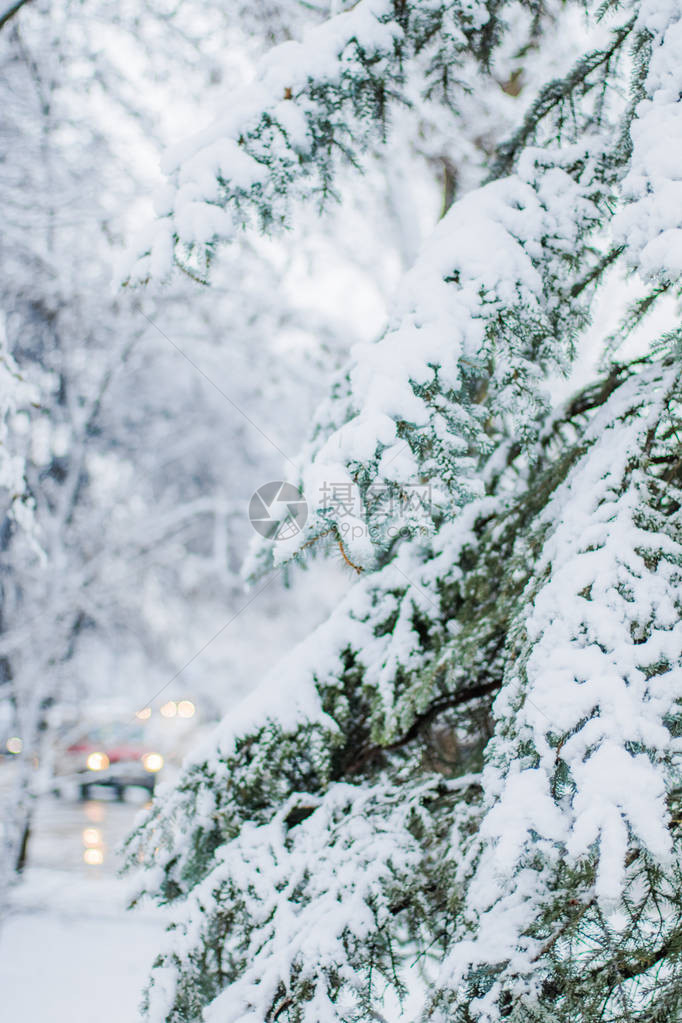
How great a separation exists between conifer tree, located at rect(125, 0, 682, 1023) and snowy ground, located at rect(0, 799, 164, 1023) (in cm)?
326

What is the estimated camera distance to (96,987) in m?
6.09

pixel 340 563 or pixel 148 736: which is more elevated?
pixel 148 736

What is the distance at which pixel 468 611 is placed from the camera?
200 centimetres

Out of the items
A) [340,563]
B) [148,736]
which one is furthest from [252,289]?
[148,736]

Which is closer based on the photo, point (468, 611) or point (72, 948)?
point (468, 611)

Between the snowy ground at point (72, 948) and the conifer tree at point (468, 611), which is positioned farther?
the snowy ground at point (72, 948)

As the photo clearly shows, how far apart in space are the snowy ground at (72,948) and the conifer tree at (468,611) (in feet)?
10.7

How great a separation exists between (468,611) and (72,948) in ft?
23.1

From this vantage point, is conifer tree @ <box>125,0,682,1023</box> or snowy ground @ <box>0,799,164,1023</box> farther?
snowy ground @ <box>0,799,164,1023</box>

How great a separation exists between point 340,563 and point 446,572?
715 mm

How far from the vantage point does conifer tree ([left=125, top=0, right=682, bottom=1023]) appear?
1.21 metres

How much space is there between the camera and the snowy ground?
5.62 m

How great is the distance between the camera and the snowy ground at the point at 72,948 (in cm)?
562

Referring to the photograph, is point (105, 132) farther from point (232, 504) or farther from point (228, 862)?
point (228, 862)
